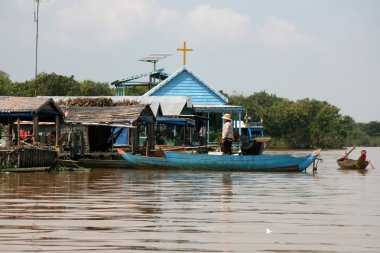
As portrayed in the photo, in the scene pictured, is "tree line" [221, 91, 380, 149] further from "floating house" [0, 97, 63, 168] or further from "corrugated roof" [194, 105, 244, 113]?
"floating house" [0, 97, 63, 168]

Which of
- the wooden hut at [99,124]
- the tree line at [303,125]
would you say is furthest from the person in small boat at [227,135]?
the tree line at [303,125]

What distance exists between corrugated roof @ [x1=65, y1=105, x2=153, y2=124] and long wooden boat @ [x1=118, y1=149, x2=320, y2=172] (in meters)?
1.49

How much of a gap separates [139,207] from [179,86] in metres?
28.2

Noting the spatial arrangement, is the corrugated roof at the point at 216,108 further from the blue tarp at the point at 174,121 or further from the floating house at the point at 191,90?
the blue tarp at the point at 174,121

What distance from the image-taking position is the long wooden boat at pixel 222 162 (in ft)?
79.6

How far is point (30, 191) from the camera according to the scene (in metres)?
14.6

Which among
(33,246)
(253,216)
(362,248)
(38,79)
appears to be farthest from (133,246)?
(38,79)

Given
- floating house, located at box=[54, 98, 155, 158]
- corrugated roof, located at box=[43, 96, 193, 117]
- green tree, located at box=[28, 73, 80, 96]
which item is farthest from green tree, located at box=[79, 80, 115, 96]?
floating house, located at box=[54, 98, 155, 158]

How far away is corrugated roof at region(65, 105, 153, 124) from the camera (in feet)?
86.2

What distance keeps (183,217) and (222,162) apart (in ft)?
45.8

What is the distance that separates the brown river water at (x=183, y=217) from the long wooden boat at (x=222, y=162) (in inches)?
252

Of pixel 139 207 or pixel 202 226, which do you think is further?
pixel 139 207

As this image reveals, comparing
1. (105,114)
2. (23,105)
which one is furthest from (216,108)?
(23,105)

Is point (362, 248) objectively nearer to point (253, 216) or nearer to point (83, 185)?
point (253, 216)
